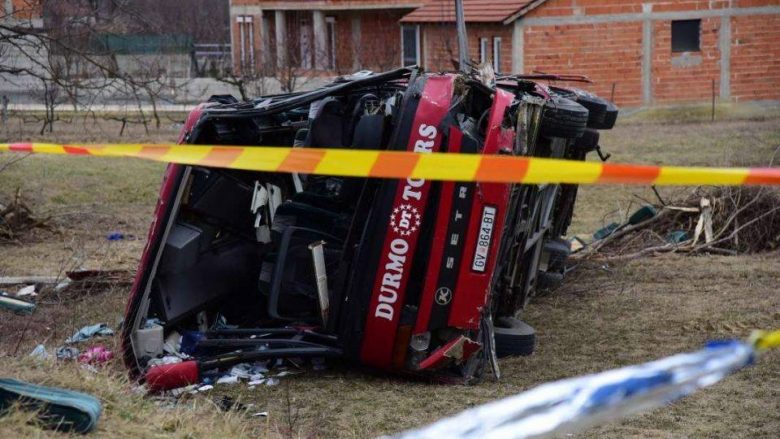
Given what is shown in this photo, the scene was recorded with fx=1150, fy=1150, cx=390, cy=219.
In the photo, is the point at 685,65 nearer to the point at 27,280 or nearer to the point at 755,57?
the point at 755,57

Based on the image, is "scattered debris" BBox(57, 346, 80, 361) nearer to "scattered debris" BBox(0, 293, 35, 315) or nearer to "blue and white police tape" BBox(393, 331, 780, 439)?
"scattered debris" BBox(0, 293, 35, 315)

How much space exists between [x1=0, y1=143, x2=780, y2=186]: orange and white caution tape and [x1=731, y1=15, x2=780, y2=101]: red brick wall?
31.8 m

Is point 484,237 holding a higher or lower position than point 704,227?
higher

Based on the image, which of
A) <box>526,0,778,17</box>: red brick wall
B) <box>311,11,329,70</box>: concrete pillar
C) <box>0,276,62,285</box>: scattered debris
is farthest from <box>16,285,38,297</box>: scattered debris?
<box>311,11,329,70</box>: concrete pillar

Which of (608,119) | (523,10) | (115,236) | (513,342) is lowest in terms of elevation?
(115,236)

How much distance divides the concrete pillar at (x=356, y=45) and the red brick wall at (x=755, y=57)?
1373 cm

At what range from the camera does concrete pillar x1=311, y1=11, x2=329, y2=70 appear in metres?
45.1

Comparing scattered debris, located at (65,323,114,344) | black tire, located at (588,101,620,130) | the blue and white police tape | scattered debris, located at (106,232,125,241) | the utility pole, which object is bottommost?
scattered debris, located at (106,232,125,241)

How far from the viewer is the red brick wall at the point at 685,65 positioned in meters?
34.2

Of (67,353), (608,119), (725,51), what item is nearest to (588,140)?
(608,119)

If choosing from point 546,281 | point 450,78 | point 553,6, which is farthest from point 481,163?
point 553,6

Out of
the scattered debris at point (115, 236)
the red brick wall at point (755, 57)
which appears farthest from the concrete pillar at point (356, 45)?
the scattered debris at point (115, 236)

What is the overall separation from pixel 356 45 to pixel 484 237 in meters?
40.2

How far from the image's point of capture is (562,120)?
678cm
